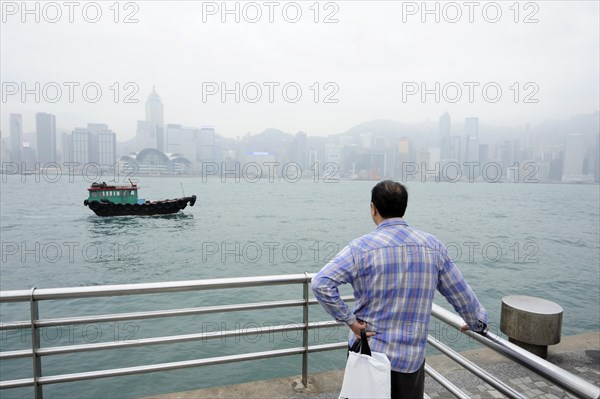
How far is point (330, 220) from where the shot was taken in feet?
123

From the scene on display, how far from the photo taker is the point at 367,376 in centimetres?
150

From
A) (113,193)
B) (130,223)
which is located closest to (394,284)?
(130,223)

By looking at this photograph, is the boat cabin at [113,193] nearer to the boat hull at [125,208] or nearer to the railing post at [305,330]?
the boat hull at [125,208]

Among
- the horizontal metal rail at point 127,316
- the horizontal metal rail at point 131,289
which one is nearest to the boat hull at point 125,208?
the horizontal metal rail at point 127,316

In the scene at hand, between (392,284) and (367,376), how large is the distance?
361mm

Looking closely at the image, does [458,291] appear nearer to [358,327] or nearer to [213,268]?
[358,327]

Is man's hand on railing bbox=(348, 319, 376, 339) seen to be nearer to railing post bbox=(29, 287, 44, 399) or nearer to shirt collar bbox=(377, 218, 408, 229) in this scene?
shirt collar bbox=(377, 218, 408, 229)

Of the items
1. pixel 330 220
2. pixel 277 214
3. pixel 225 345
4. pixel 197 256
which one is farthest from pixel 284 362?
pixel 277 214

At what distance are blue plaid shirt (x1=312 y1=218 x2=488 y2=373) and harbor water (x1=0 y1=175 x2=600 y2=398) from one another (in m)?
5.47

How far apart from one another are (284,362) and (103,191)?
29.3 meters

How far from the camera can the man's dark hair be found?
1.56m

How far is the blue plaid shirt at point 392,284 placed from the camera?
1510 mm

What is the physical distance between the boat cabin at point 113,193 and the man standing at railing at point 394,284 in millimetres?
32448

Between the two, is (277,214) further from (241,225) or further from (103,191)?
(103,191)
